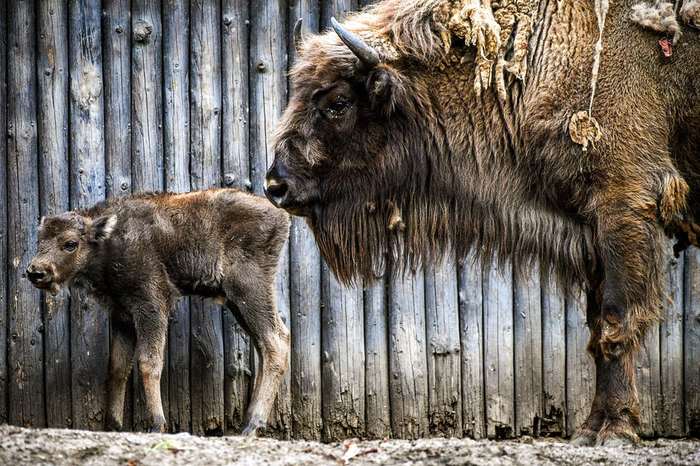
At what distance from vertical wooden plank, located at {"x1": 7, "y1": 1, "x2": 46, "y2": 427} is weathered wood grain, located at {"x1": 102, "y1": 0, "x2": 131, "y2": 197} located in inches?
20.2

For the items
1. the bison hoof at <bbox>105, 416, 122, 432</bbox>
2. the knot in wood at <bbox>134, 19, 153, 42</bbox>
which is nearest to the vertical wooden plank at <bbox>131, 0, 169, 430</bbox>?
the knot in wood at <bbox>134, 19, 153, 42</bbox>

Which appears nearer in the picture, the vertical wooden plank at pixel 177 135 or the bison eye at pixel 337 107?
the bison eye at pixel 337 107

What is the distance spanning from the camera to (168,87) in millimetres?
7453

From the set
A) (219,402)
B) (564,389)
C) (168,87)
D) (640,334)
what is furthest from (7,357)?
(640,334)

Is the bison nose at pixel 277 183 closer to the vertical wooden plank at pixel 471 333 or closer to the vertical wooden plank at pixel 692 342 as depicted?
the vertical wooden plank at pixel 471 333

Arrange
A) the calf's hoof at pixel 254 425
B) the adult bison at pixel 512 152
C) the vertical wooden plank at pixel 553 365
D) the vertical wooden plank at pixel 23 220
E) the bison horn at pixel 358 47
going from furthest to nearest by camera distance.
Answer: the vertical wooden plank at pixel 553 365 → the vertical wooden plank at pixel 23 220 → the calf's hoof at pixel 254 425 → the bison horn at pixel 358 47 → the adult bison at pixel 512 152

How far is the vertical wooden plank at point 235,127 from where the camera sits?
748 cm

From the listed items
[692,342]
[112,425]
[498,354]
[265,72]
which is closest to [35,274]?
[112,425]

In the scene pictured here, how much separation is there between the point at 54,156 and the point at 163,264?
1.09 meters

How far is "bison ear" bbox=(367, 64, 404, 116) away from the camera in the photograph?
5.33 m

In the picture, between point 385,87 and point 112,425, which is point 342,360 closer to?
point 112,425

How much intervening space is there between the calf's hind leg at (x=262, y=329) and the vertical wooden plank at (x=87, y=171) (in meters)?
1.06

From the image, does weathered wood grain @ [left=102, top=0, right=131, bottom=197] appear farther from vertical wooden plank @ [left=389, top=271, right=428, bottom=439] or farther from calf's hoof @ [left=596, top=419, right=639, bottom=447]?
calf's hoof @ [left=596, top=419, right=639, bottom=447]

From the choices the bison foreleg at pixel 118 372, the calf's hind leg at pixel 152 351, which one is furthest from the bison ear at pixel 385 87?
the bison foreleg at pixel 118 372
